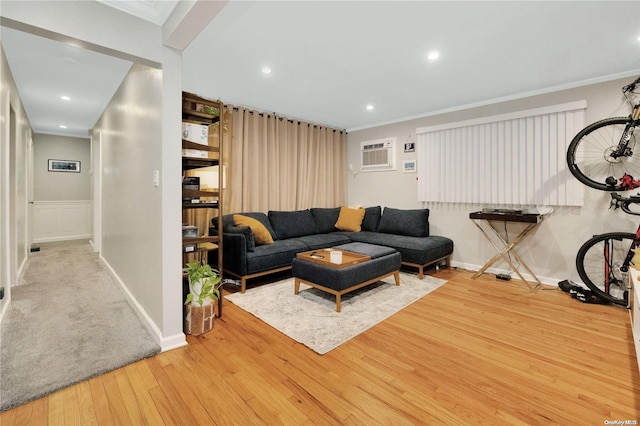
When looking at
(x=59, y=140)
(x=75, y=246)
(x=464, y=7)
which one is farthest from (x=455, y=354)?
(x=59, y=140)

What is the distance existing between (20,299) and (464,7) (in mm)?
4917

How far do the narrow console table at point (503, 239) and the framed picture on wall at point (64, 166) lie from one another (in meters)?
8.36

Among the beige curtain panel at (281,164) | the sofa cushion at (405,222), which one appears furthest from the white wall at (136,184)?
the sofa cushion at (405,222)

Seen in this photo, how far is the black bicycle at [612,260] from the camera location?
310 centimetres

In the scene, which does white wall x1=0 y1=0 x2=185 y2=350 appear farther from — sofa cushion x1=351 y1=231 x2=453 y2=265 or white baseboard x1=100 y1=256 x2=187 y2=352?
sofa cushion x1=351 y1=231 x2=453 y2=265

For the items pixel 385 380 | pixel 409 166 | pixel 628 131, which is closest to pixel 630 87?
pixel 628 131

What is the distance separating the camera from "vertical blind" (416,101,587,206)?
11.9ft

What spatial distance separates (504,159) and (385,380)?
3.60 m

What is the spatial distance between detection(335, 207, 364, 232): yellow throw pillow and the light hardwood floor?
2598mm

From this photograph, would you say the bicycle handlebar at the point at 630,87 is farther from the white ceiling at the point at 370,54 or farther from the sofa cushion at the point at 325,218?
the sofa cushion at the point at 325,218

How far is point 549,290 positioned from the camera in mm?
3568

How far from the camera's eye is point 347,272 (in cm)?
292

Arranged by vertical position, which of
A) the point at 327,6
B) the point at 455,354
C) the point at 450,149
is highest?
the point at 327,6

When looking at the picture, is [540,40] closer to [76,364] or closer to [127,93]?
[127,93]
